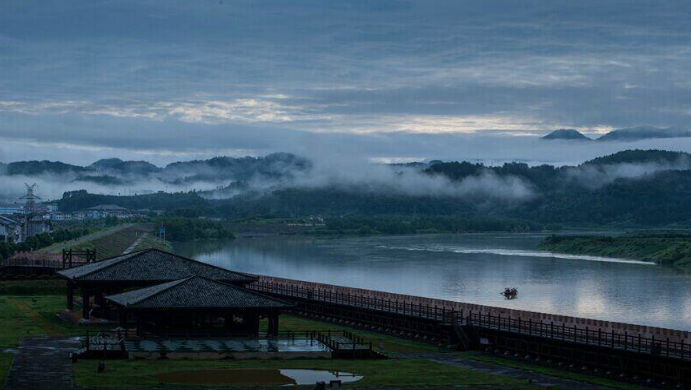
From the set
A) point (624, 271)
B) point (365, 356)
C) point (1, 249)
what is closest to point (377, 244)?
point (624, 271)

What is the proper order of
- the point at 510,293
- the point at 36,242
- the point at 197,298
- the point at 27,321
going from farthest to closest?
the point at 36,242, the point at 510,293, the point at 27,321, the point at 197,298

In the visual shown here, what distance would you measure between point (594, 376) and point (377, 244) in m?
146

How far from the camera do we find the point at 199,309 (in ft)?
173

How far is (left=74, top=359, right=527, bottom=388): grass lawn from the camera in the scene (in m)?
40.2

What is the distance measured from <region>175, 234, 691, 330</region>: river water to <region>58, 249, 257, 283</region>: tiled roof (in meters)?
25.7

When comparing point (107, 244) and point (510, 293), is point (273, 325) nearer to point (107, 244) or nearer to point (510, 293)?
point (510, 293)

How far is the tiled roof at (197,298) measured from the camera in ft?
173

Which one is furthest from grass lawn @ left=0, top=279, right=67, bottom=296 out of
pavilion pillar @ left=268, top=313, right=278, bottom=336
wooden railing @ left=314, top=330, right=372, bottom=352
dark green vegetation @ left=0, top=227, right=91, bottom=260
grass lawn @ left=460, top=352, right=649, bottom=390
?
grass lawn @ left=460, top=352, right=649, bottom=390

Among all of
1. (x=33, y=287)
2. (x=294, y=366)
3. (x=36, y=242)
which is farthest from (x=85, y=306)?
(x=36, y=242)

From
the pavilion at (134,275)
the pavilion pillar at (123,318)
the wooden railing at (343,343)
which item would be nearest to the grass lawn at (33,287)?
the pavilion at (134,275)

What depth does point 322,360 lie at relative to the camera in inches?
1865

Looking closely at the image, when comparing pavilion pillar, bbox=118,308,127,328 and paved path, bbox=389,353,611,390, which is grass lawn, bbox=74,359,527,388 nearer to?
paved path, bbox=389,353,611,390

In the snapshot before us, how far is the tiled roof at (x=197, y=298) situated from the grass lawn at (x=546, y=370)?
10098 millimetres

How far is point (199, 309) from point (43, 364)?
1071cm
